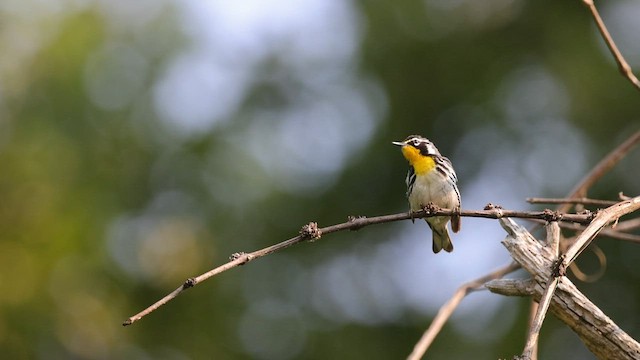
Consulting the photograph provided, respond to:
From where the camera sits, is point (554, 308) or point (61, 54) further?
point (61, 54)

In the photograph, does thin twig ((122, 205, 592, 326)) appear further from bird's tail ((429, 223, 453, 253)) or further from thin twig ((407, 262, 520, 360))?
bird's tail ((429, 223, 453, 253))

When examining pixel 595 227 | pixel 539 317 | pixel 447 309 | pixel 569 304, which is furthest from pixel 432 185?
pixel 539 317

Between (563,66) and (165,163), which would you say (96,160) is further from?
(563,66)

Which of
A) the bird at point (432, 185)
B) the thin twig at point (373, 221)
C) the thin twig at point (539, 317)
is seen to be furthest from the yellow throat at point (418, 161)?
the thin twig at point (539, 317)

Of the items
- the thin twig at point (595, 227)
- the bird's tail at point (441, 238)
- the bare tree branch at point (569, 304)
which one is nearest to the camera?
the thin twig at point (595, 227)

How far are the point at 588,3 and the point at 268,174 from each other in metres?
7.00

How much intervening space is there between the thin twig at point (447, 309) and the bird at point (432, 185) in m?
0.74

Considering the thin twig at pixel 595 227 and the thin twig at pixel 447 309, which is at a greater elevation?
the thin twig at pixel 447 309

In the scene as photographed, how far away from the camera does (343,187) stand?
32.4 ft

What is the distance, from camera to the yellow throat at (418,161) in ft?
15.5

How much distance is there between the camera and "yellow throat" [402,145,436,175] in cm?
473

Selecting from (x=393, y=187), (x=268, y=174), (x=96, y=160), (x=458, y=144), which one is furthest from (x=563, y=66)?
(x=96, y=160)

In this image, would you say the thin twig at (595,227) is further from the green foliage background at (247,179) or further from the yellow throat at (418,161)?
the green foliage background at (247,179)

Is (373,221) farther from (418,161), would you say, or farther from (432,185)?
(418,161)
